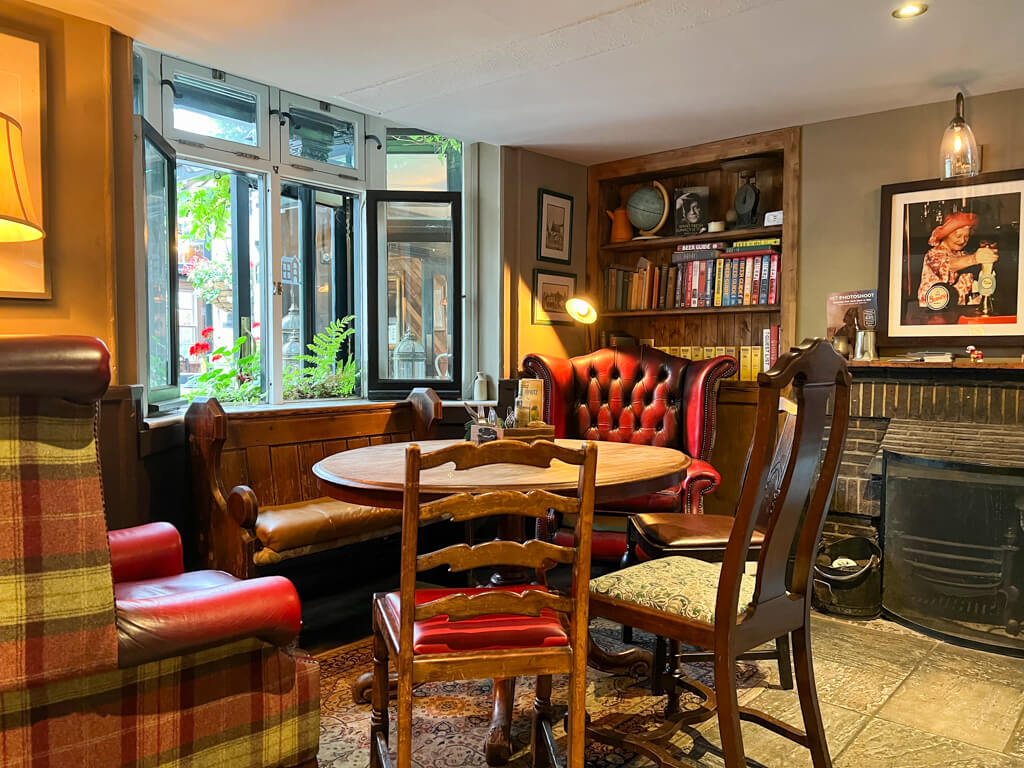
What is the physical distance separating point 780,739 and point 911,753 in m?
0.35

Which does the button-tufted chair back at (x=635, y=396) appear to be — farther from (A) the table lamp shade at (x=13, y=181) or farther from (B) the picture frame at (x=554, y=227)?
(A) the table lamp shade at (x=13, y=181)

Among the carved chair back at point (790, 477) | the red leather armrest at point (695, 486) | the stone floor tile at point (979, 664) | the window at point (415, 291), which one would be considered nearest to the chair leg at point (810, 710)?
the carved chair back at point (790, 477)

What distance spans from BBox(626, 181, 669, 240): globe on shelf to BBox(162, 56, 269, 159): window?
2.26 metres

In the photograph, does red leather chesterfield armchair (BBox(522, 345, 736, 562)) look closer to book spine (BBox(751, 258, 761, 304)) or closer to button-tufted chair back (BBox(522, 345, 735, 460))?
button-tufted chair back (BBox(522, 345, 735, 460))

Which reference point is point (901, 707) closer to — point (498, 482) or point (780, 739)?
point (780, 739)

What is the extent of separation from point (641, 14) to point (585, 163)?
2159 millimetres

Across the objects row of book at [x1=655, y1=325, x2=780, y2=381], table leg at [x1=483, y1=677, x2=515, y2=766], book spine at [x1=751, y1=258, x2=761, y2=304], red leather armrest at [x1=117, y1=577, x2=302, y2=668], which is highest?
book spine at [x1=751, y1=258, x2=761, y2=304]

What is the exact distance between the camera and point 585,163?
486 cm

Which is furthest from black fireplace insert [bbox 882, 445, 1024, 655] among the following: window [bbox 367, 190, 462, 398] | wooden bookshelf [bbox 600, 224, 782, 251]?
window [bbox 367, 190, 462, 398]

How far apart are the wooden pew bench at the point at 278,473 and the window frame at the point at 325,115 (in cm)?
136

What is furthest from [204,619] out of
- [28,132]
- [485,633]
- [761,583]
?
[28,132]

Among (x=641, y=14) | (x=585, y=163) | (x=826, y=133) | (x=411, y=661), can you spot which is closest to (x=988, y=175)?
(x=826, y=133)

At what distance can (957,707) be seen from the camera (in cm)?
237

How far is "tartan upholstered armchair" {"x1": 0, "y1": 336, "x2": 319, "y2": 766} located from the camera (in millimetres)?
1321
